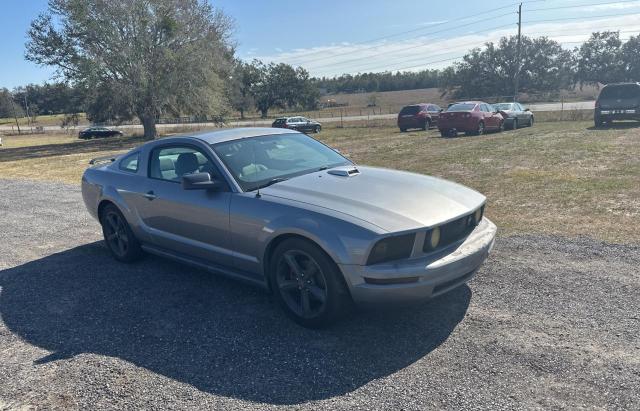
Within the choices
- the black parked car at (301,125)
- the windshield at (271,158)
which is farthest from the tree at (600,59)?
the windshield at (271,158)

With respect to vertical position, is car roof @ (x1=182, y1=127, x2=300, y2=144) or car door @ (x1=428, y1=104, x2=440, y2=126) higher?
car roof @ (x1=182, y1=127, x2=300, y2=144)

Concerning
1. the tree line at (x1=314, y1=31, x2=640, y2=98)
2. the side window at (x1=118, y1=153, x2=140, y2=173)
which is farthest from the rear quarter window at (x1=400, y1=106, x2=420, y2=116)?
the tree line at (x1=314, y1=31, x2=640, y2=98)

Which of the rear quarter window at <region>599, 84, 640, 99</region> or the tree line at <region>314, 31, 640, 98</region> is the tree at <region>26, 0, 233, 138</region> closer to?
the rear quarter window at <region>599, 84, 640, 99</region>

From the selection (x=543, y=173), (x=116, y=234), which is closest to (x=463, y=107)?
(x=543, y=173)

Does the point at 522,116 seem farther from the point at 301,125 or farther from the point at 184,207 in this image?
the point at 184,207

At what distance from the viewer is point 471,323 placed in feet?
12.5

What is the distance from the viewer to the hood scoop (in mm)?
4512

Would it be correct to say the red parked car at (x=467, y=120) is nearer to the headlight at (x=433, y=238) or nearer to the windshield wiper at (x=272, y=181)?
the windshield wiper at (x=272, y=181)

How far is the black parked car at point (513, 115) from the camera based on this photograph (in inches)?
904

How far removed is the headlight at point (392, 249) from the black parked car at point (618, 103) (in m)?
20.1

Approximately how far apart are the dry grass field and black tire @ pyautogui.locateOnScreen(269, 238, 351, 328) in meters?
3.33

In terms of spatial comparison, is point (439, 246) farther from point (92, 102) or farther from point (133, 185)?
point (92, 102)

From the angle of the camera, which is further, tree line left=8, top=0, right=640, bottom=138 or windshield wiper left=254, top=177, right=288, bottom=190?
tree line left=8, top=0, right=640, bottom=138

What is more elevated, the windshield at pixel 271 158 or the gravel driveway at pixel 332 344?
the windshield at pixel 271 158
